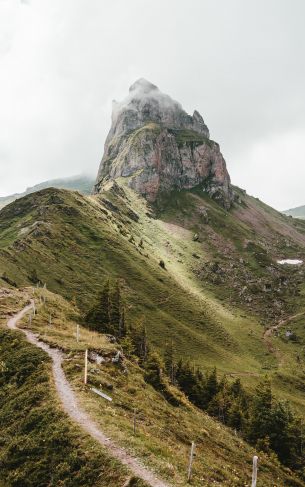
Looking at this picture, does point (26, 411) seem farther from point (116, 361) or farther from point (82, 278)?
point (82, 278)

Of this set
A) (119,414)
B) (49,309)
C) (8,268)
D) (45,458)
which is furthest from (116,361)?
(8,268)

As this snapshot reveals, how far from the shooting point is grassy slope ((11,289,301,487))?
75.0 feet

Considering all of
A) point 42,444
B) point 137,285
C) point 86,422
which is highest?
point 137,285

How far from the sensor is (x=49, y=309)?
70.4 meters

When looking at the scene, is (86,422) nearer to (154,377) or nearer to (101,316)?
(154,377)

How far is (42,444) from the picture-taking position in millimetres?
23641

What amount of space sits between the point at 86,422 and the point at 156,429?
265 inches

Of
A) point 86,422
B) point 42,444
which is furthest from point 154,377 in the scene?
point 42,444

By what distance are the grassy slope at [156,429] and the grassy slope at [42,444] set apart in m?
1.97

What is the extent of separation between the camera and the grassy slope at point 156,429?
22859 mm

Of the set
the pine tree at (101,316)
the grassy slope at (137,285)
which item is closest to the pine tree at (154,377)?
the pine tree at (101,316)

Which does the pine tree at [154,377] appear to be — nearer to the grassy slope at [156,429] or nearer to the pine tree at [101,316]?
the grassy slope at [156,429]

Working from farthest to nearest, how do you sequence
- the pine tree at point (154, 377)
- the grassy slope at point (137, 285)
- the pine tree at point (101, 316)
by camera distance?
the grassy slope at point (137, 285)
the pine tree at point (101, 316)
the pine tree at point (154, 377)

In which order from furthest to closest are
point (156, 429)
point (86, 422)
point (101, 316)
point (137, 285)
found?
point (137, 285) → point (101, 316) → point (156, 429) → point (86, 422)
